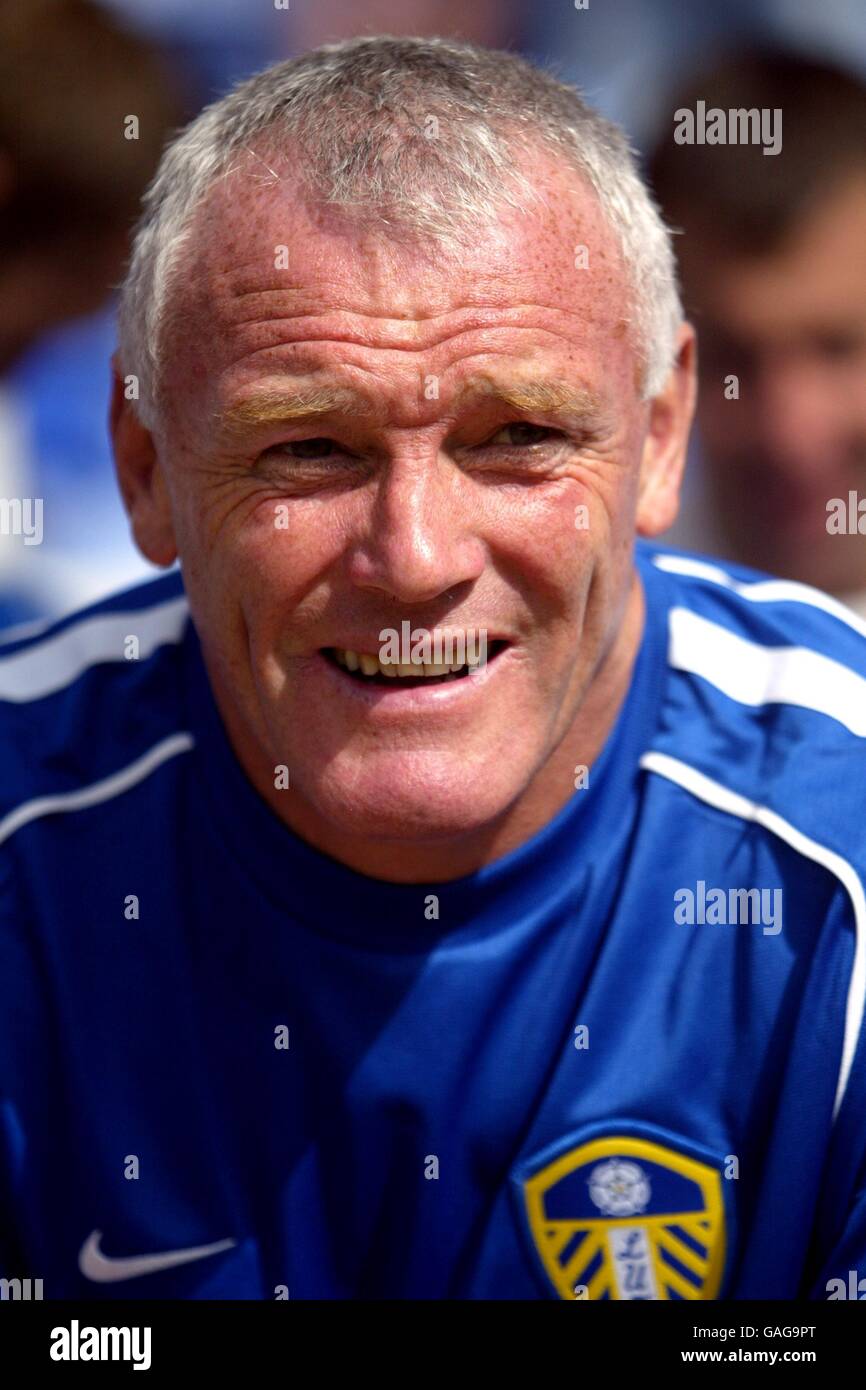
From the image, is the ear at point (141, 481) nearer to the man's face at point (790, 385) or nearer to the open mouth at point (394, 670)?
the open mouth at point (394, 670)

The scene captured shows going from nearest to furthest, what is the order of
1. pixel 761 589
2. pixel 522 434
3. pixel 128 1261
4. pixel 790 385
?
pixel 522 434 < pixel 128 1261 < pixel 761 589 < pixel 790 385

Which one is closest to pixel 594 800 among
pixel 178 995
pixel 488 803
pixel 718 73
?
pixel 488 803

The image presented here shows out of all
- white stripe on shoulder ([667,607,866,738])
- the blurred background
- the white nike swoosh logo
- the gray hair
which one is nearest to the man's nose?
the gray hair

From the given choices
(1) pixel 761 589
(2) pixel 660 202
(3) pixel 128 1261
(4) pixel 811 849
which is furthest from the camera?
(2) pixel 660 202

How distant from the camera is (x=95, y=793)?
207 centimetres

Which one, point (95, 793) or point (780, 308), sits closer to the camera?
point (95, 793)

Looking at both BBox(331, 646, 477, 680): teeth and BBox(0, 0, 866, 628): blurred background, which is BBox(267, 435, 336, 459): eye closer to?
BBox(331, 646, 477, 680): teeth

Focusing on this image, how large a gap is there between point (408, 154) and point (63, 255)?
2.15 meters

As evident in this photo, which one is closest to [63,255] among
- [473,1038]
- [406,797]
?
[406,797]

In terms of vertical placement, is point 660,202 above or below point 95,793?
above

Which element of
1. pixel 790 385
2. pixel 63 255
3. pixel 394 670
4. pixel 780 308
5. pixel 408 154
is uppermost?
pixel 63 255

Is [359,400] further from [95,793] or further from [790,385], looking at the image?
[790,385]

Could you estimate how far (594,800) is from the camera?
1.92 m

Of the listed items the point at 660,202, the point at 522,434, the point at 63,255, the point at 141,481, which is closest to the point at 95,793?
the point at 141,481
